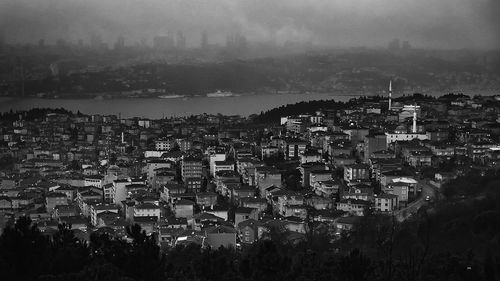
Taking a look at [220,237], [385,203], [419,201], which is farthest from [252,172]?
[220,237]

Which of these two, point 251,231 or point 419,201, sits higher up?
point 419,201

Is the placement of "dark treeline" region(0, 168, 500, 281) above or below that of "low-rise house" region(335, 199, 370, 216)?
above

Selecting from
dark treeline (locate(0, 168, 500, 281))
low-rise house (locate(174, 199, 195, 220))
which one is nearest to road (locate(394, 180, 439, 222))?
dark treeline (locate(0, 168, 500, 281))

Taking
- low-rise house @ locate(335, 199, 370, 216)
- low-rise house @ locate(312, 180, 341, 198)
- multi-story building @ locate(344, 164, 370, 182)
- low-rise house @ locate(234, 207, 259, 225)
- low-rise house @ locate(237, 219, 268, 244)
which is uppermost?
multi-story building @ locate(344, 164, 370, 182)

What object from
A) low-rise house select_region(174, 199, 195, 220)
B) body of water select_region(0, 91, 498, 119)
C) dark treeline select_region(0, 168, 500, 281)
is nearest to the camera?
dark treeline select_region(0, 168, 500, 281)

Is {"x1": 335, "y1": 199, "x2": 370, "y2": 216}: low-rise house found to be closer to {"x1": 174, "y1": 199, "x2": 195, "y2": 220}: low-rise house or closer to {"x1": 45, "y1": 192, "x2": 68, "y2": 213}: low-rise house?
{"x1": 174, "y1": 199, "x2": 195, "y2": 220}: low-rise house

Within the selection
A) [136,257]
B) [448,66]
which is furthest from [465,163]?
[448,66]

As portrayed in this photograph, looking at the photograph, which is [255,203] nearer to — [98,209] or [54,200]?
[98,209]
